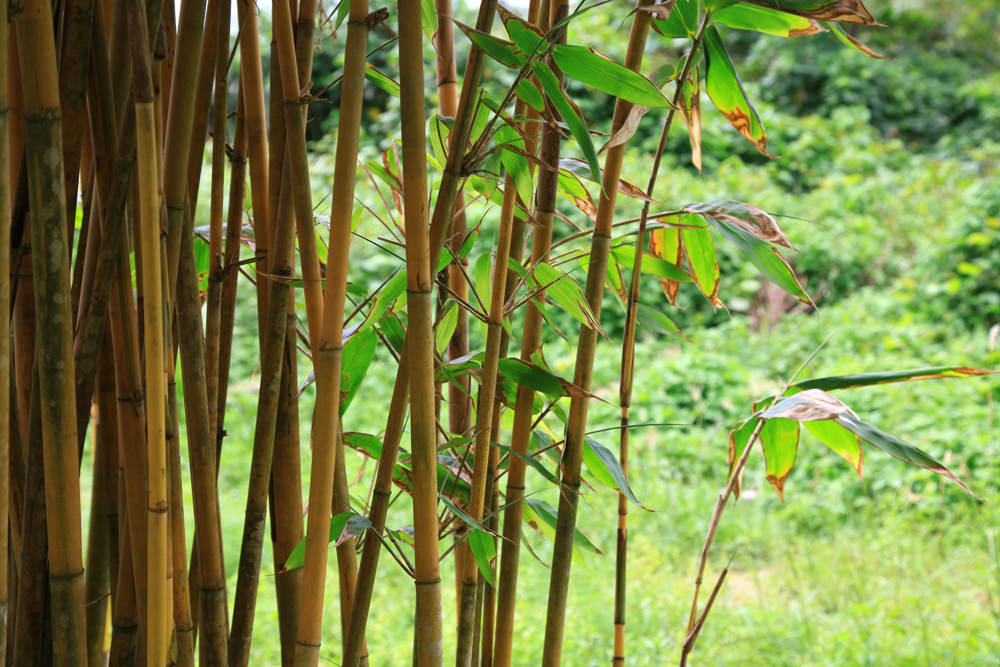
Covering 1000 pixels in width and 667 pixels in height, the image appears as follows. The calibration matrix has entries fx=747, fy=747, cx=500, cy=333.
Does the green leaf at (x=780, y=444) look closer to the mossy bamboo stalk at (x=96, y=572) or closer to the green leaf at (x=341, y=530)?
the green leaf at (x=341, y=530)

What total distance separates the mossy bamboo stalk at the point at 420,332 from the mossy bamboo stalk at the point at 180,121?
4.5 inches

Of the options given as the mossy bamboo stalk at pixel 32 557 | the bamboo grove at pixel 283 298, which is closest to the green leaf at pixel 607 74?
the bamboo grove at pixel 283 298

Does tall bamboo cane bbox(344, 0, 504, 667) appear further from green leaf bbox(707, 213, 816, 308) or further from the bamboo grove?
green leaf bbox(707, 213, 816, 308)

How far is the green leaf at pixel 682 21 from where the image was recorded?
1.51 feet

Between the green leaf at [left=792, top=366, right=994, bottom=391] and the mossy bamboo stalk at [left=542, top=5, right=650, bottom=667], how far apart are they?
157 mm

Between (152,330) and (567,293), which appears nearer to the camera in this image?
(152,330)

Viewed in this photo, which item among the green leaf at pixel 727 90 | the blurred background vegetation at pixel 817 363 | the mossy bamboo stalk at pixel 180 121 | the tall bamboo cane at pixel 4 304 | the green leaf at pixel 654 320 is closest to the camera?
the tall bamboo cane at pixel 4 304

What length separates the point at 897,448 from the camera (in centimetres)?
44

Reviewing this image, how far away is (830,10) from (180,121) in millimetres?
353

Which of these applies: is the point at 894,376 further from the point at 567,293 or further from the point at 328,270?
the point at 328,270

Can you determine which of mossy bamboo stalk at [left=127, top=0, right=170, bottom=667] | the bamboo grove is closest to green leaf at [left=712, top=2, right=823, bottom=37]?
the bamboo grove

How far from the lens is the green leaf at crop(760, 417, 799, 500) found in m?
0.55

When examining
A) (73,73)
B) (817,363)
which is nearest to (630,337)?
(73,73)

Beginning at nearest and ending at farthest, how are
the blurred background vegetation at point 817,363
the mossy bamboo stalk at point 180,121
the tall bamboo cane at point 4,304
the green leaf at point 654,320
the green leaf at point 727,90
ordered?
the tall bamboo cane at point 4,304 → the mossy bamboo stalk at point 180,121 → the green leaf at point 727,90 → the green leaf at point 654,320 → the blurred background vegetation at point 817,363
